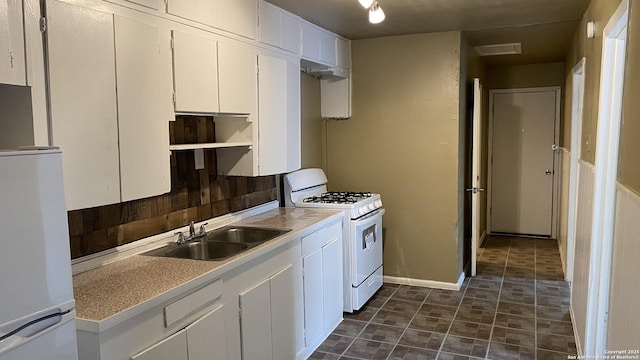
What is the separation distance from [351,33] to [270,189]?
1.60 metres

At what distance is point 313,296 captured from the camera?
11.1ft

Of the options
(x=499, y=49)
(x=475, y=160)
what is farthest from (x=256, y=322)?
(x=499, y=49)

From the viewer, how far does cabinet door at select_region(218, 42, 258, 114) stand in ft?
9.36

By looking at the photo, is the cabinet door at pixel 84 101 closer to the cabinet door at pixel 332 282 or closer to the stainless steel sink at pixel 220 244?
the stainless steel sink at pixel 220 244

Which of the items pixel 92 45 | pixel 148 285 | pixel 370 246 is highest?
pixel 92 45

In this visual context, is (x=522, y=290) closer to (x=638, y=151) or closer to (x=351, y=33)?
(x=351, y=33)

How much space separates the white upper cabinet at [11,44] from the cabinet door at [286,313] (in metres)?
1.65

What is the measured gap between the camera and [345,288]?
159 inches

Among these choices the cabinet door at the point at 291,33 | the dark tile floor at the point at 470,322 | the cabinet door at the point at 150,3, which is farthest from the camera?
the cabinet door at the point at 291,33

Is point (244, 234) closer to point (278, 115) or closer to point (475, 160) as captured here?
point (278, 115)

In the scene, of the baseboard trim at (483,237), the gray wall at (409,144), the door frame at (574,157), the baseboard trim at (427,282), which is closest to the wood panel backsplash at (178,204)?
the gray wall at (409,144)

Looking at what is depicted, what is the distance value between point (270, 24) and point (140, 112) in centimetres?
139

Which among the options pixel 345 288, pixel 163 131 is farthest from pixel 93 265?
pixel 345 288

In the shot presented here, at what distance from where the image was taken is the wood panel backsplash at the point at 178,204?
2.40m
